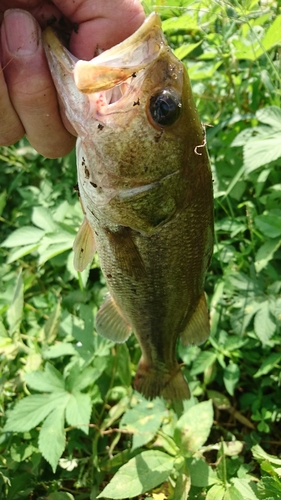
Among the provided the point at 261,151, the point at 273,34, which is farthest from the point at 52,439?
the point at 273,34

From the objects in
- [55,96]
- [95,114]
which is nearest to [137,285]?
[95,114]

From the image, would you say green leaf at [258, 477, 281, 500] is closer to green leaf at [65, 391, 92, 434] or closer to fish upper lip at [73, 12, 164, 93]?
green leaf at [65, 391, 92, 434]

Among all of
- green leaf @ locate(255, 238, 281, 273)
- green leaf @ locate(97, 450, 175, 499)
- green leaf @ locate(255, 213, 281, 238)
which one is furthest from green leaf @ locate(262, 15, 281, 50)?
green leaf @ locate(97, 450, 175, 499)

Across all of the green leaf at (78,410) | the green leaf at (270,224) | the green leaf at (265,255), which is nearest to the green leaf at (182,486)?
the green leaf at (78,410)

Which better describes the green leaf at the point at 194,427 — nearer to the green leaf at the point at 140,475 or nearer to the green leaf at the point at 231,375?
the green leaf at the point at 140,475

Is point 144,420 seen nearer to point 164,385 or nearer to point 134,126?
point 164,385
